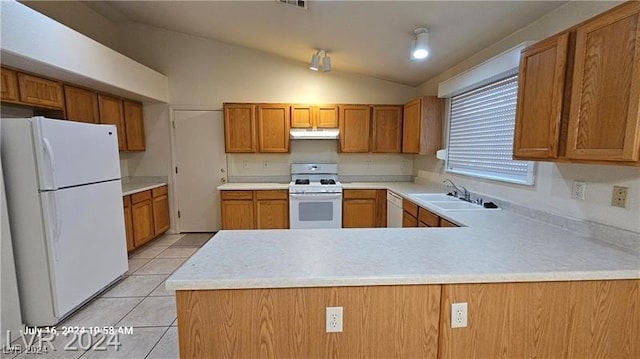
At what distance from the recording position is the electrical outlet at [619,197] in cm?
146

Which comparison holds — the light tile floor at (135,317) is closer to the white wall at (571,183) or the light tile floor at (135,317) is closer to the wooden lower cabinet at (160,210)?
the wooden lower cabinet at (160,210)

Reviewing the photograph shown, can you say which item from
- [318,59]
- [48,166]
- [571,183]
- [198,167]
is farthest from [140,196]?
[571,183]

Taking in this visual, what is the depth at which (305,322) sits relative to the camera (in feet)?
3.83

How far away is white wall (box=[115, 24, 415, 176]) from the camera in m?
4.09

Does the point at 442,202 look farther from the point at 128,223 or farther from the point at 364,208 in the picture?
the point at 128,223

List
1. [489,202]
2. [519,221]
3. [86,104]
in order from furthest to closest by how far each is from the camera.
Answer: [86,104], [489,202], [519,221]

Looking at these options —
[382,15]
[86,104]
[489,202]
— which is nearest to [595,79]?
[489,202]

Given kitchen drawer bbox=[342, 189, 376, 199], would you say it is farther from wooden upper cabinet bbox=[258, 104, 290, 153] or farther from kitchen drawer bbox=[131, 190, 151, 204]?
kitchen drawer bbox=[131, 190, 151, 204]

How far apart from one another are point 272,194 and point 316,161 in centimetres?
95

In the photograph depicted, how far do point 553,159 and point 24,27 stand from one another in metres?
3.66

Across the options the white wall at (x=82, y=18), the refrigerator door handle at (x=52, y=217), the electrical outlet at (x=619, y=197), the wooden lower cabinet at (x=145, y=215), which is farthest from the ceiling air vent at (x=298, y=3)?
the wooden lower cabinet at (x=145, y=215)

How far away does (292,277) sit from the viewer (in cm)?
112

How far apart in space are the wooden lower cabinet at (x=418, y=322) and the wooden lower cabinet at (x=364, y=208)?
274cm

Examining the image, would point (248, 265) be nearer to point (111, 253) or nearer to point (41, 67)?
point (111, 253)
